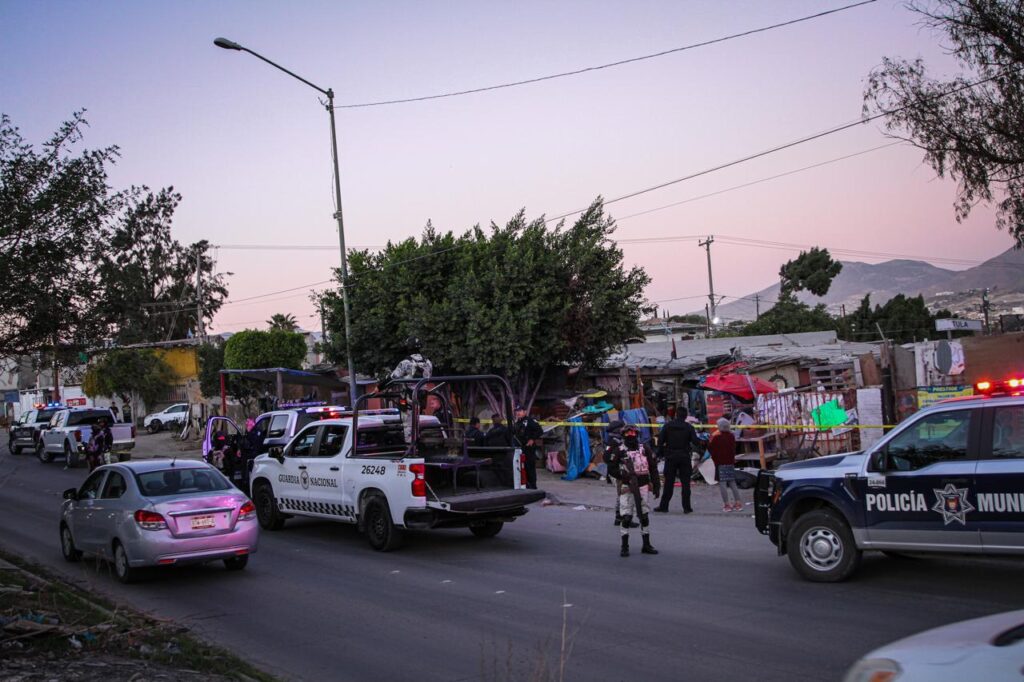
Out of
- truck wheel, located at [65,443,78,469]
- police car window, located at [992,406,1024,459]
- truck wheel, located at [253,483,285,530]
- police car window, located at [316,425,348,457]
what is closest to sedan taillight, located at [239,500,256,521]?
police car window, located at [316,425,348,457]

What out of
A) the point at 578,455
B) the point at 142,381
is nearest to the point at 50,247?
the point at 578,455

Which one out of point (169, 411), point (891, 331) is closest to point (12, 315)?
point (169, 411)

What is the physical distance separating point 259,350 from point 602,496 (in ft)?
71.7

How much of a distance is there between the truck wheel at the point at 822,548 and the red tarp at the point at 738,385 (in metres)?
10.9

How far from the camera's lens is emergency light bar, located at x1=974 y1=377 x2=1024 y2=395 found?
8.54 meters

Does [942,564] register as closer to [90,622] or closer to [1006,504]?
[1006,504]

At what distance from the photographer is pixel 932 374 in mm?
18938

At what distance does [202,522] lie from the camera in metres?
10.5

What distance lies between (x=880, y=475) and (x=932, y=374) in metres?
11.5

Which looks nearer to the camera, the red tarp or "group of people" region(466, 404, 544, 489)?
"group of people" region(466, 404, 544, 489)

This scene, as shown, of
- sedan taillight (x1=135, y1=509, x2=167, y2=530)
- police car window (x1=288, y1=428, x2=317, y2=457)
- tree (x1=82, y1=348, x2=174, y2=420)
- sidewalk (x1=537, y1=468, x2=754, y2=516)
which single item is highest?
tree (x1=82, y1=348, x2=174, y2=420)

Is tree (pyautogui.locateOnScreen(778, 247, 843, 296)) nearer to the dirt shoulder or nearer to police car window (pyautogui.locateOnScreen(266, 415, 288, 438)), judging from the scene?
police car window (pyautogui.locateOnScreen(266, 415, 288, 438))

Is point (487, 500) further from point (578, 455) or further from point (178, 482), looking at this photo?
point (578, 455)

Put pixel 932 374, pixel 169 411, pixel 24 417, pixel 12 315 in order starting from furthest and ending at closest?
pixel 169 411 < pixel 24 417 < pixel 932 374 < pixel 12 315
